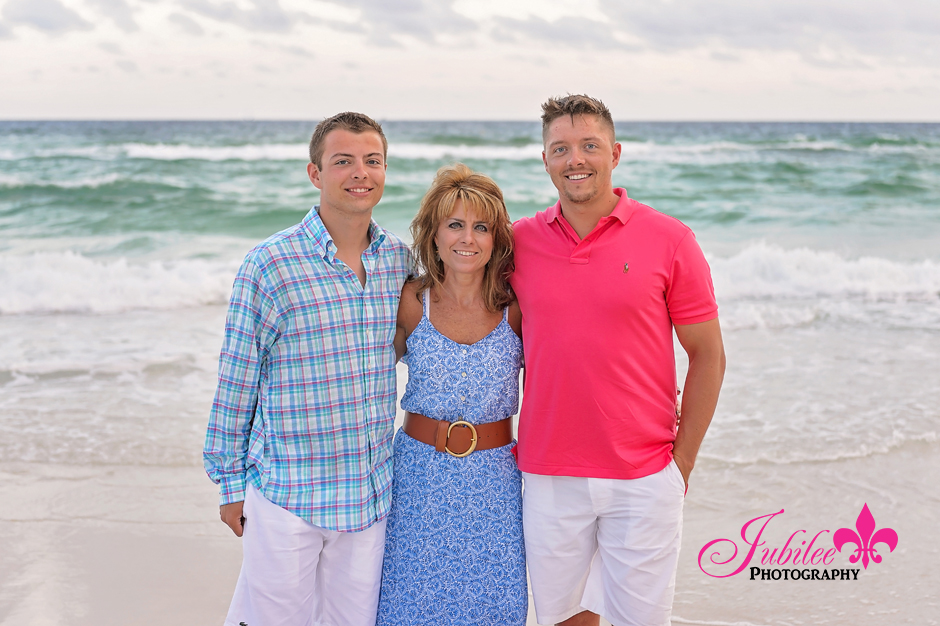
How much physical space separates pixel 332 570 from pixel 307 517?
32 centimetres

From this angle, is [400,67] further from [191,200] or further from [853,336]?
[853,336]

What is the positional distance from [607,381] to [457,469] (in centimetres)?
65

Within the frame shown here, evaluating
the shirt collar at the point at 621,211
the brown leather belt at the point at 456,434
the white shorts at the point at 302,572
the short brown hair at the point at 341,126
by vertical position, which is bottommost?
the white shorts at the point at 302,572

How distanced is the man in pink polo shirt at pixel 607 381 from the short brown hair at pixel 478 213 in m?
0.09

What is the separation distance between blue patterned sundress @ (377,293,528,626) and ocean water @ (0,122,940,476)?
2734mm

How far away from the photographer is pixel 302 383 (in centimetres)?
249

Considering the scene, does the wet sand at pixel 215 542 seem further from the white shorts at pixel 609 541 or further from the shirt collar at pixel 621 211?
the shirt collar at pixel 621 211

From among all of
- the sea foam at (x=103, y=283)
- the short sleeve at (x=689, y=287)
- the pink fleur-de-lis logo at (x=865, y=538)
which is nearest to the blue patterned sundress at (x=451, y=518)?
the short sleeve at (x=689, y=287)

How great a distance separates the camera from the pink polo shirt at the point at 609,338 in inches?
104

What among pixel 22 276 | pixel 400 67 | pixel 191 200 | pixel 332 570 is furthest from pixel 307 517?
pixel 400 67

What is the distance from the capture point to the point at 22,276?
9883 mm

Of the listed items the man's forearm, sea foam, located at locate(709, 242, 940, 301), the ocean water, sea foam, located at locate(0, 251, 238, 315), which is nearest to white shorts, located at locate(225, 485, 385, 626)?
the man's forearm

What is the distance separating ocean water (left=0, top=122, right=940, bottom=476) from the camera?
5.42m

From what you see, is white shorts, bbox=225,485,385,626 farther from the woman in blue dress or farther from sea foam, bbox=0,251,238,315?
sea foam, bbox=0,251,238,315
